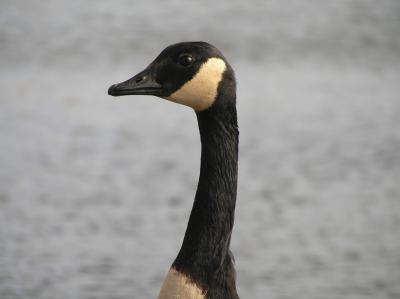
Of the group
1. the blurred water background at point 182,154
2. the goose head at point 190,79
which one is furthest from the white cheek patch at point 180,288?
the blurred water background at point 182,154

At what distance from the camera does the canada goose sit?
160 inches

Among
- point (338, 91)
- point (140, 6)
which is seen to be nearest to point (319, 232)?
point (338, 91)

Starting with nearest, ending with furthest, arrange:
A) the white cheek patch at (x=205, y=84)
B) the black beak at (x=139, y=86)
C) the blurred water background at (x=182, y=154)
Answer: the white cheek patch at (x=205, y=84), the black beak at (x=139, y=86), the blurred water background at (x=182, y=154)

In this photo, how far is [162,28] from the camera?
46.5ft

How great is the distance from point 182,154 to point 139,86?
511 centimetres

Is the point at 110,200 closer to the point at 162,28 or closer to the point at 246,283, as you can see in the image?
the point at 246,283

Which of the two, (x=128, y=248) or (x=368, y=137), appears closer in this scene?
(x=128, y=248)

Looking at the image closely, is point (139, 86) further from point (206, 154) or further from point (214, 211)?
point (214, 211)

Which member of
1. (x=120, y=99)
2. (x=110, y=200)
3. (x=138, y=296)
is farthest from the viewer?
(x=120, y=99)

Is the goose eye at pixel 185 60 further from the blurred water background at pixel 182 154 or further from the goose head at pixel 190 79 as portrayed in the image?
the blurred water background at pixel 182 154

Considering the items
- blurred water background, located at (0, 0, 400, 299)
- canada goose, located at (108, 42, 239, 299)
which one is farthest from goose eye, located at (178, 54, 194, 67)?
blurred water background, located at (0, 0, 400, 299)

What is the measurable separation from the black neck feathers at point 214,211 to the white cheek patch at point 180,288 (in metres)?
0.02

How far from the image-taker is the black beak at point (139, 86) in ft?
13.6

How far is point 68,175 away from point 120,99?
2484 millimetres
